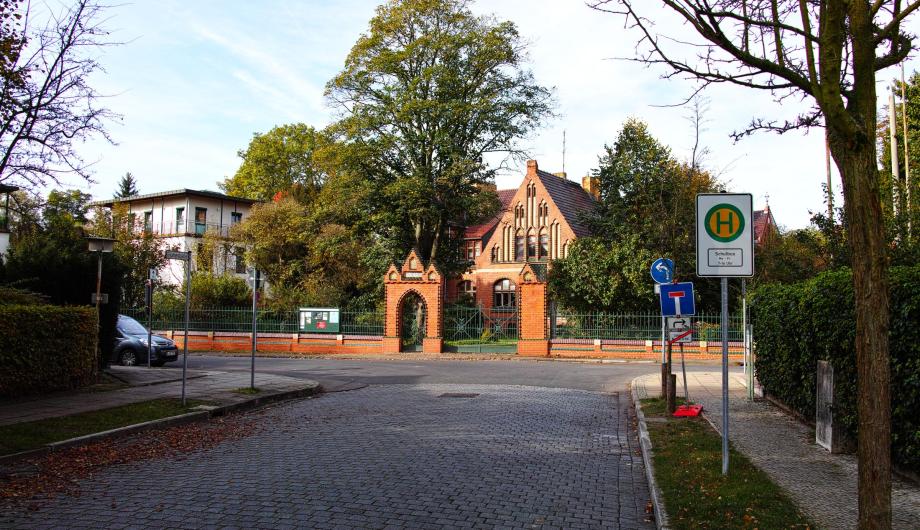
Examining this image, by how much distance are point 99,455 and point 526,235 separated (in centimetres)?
4135

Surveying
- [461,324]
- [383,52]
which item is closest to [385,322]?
[461,324]

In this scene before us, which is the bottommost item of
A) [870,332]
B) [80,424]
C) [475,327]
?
[80,424]

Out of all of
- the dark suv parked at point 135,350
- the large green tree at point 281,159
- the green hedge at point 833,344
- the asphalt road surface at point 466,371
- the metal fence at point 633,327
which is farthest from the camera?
the large green tree at point 281,159

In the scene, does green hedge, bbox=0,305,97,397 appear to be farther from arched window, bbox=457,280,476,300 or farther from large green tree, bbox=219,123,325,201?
large green tree, bbox=219,123,325,201

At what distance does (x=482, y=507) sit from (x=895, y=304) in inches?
185

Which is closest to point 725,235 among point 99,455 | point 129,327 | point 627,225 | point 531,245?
point 99,455

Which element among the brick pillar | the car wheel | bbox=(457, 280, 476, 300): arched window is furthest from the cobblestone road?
bbox=(457, 280, 476, 300): arched window

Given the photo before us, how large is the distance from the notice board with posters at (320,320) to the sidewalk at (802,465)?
21646 mm

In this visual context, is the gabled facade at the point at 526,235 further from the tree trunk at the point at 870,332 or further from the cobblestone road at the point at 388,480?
the tree trunk at the point at 870,332

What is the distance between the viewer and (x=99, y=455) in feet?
28.9

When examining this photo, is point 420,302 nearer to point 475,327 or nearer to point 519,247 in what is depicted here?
point 475,327

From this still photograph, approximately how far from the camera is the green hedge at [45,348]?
12.3 m

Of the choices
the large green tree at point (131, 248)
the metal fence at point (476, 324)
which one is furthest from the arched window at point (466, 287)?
the large green tree at point (131, 248)

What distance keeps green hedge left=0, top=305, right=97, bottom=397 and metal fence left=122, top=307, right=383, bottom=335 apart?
59.0 feet
